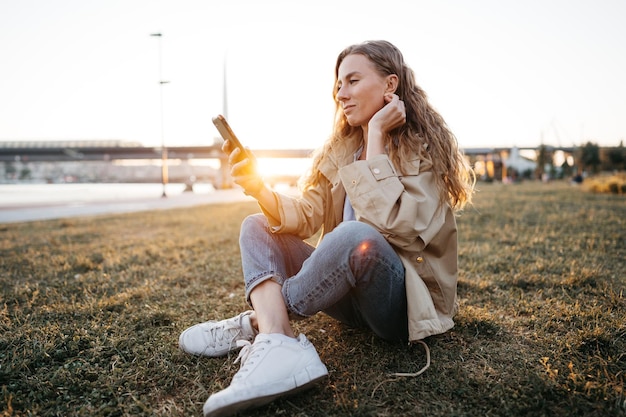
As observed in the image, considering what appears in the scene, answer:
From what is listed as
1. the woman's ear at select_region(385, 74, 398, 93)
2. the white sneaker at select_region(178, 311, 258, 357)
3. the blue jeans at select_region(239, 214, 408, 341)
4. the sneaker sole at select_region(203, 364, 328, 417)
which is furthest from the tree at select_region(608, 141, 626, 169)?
the sneaker sole at select_region(203, 364, 328, 417)

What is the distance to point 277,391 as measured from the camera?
4.62 ft

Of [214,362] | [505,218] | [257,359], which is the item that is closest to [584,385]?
[257,359]

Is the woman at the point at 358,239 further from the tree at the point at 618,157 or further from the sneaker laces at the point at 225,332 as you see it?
the tree at the point at 618,157

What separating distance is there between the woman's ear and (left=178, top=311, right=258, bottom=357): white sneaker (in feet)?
4.33

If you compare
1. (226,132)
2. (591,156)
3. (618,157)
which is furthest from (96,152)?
(226,132)

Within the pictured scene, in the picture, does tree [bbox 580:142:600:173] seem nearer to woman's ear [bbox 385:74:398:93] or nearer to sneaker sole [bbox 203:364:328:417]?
woman's ear [bbox 385:74:398:93]

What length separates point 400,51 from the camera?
206 cm

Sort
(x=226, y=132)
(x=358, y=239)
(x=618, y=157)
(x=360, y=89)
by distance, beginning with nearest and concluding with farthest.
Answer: (x=358, y=239) → (x=226, y=132) → (x=360, y=89) → (x=618, y=157)

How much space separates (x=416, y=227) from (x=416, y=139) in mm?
473

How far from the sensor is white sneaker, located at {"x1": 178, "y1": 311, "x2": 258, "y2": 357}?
1.89m

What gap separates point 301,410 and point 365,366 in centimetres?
45

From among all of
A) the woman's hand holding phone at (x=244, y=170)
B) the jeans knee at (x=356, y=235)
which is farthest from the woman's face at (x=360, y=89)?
the jeans knee at (x=356, y=235)

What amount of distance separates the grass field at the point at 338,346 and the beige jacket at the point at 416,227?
281 millimetres

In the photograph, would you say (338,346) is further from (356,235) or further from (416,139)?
(416,139)
